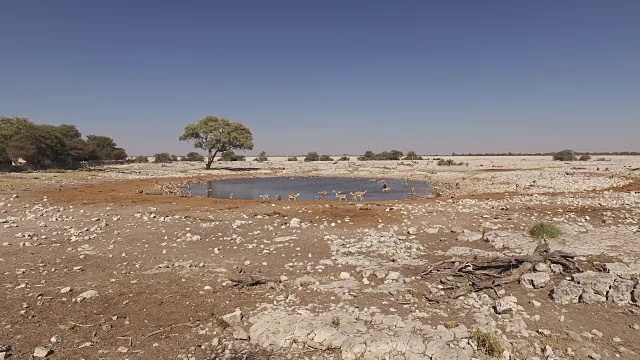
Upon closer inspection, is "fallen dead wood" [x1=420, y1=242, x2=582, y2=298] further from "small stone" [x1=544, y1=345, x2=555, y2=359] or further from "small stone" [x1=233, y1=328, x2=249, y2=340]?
"small stone" [x1=233, y1=328, x2=249, y2=340]

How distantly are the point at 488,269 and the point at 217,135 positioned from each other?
5416 cm

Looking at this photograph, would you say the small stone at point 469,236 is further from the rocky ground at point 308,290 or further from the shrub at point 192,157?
the shrub at point 192,157

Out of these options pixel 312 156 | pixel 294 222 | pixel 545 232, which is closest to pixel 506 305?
pixel 545 232

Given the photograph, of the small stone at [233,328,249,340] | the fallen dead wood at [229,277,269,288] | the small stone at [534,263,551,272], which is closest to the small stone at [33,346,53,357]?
the small stone at [233,328,249,340]

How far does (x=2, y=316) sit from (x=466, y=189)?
103ft

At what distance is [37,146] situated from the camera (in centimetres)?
4941

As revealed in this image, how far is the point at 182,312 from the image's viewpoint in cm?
789

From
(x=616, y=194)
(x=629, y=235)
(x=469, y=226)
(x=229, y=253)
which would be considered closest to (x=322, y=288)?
(x=229, y=253)

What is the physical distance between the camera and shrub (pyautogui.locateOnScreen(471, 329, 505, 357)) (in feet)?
20.1

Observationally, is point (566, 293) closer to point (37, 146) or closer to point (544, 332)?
point (544, 332)

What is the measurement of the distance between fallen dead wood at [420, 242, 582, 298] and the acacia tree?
52.6 metres

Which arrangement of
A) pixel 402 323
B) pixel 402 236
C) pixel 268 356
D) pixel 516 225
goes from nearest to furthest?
1. pixel 268 356
2. pixel 402 323
3. pixel 402 236
4. pixel 516 225

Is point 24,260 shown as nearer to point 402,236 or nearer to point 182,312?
point 182,312

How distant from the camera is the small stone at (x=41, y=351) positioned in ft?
20.6
